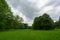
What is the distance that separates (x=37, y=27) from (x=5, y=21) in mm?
15763

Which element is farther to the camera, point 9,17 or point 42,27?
point 42,27

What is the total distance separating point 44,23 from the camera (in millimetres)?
53469

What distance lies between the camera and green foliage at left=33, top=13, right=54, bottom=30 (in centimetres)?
5271

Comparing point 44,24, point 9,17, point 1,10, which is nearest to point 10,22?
point 9,17

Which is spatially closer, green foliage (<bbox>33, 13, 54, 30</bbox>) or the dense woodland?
the dense woodland

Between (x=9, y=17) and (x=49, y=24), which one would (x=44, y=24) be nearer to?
(x=49, y=24)

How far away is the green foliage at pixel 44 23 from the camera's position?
52.7 metres

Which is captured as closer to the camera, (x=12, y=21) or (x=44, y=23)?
(x=12, y=21)

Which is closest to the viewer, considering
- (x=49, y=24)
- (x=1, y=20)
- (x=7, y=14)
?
(x=1, y=20)

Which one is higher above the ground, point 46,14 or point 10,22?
point 46,14

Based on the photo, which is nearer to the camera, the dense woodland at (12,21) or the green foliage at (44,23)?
the dense woodland at (12,21)

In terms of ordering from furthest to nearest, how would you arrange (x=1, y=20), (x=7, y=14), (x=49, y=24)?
(x=49, y=24) < (x=7, y=14) < (x=1, y=20)

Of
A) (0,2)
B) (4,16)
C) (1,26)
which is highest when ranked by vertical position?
(0,2)

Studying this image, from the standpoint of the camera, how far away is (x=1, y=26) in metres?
42.9
